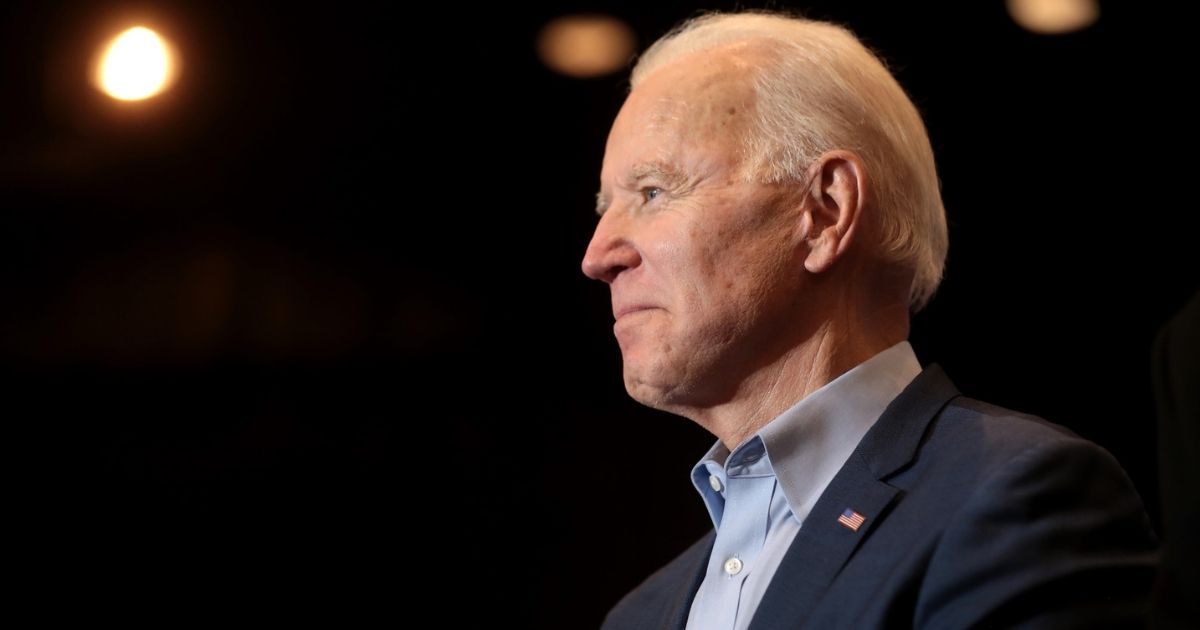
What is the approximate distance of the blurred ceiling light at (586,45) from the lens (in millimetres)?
3557

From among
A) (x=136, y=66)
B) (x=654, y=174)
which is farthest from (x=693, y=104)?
(x=136, y=66)

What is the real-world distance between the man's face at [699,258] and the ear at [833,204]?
0.04m

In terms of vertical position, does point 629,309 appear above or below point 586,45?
below

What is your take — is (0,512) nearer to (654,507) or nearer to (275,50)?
(275,50)

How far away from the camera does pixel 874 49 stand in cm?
341

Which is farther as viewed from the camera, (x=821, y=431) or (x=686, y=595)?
(x=686, y=595)

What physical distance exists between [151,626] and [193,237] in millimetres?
1112

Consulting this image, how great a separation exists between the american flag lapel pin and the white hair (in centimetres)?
58

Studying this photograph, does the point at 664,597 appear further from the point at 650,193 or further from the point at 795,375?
the point at 650,193

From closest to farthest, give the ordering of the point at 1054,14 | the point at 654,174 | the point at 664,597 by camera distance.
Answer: the point at 654,174 < the point at 664,597 < the point at 1054,14

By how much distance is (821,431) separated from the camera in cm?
196

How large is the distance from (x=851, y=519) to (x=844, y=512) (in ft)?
0.06

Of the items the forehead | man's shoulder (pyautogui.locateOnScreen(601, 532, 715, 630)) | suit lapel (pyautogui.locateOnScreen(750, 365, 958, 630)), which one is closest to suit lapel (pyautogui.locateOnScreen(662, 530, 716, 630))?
man's shoulder (pyautogui.locateOnScreen(601, 532, 715, 630))

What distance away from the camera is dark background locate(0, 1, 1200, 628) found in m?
3.24
